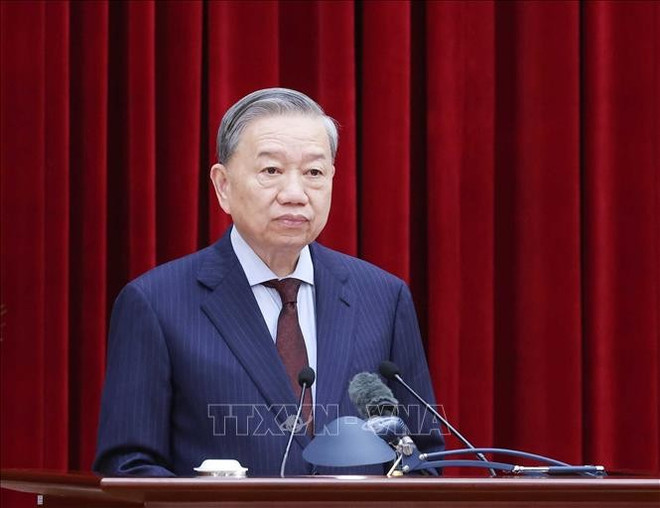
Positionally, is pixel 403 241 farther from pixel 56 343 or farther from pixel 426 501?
pixel 426 501

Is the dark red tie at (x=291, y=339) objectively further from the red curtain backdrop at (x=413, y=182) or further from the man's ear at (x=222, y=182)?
the red curtain backdrop at (x=413, y=182)

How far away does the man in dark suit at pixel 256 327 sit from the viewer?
6.82ft

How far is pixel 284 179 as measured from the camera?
221cm

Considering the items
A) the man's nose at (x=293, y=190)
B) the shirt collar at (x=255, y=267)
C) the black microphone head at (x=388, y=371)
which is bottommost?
the black microphone head at (x=388, y=371)

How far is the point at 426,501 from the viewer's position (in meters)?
1.52

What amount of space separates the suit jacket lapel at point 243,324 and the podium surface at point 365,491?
0.53 meters

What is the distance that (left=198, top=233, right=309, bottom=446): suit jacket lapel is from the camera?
82.5 inches

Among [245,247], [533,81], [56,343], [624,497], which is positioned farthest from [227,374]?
[533,81]

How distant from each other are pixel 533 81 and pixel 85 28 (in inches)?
46.3

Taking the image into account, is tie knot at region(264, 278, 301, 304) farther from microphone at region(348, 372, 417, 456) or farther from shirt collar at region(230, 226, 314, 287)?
microphone at region(348, 372, 417, 456)

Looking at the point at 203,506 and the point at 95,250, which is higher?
the point at 95,250

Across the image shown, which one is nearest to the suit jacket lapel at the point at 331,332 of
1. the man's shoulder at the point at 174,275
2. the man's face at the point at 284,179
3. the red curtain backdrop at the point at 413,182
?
the man's face at the point at 284,179

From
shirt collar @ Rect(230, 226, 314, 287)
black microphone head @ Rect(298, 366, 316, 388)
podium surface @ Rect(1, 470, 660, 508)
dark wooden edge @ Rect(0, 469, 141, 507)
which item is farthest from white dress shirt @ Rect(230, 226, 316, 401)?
podium surface @ Rect(1, 470, 660, 508)

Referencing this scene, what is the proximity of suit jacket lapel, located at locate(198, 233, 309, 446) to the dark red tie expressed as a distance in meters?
0.03
